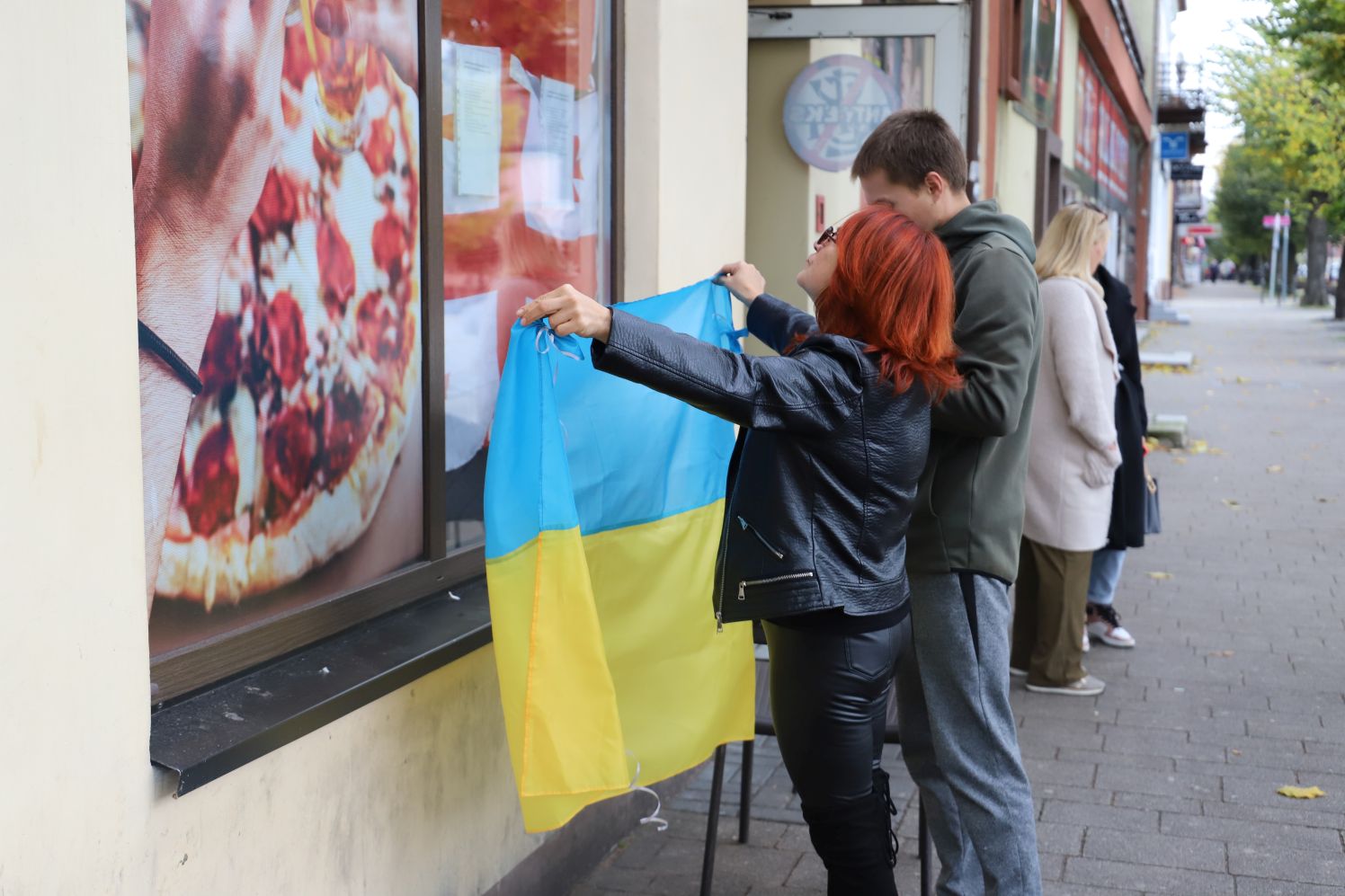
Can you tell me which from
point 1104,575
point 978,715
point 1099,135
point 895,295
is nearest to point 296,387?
point 895,295

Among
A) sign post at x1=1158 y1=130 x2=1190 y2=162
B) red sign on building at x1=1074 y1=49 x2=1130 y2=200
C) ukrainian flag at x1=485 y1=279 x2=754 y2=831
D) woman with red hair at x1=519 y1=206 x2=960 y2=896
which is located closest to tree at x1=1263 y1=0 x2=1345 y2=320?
red sign on building at x1=1074 y1=49 x2=1130 y2=200

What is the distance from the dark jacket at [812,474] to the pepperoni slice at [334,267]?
92 centimetres

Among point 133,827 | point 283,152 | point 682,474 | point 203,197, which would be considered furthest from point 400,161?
point 133,827

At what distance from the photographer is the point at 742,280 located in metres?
3.51

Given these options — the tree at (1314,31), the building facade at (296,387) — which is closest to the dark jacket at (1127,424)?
the building facade at (296,387)

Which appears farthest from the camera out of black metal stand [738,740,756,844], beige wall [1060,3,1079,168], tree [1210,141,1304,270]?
tree [1210,141,1304,270]

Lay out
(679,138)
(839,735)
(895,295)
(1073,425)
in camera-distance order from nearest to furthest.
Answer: (895,295), (839,735), (679,138), (1073,425)

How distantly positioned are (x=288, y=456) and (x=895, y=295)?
51.0 inches

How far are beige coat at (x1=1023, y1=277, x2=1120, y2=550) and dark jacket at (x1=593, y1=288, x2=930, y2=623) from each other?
272 centimetres

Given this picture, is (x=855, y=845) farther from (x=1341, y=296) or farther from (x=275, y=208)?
(x=1341, y=296)

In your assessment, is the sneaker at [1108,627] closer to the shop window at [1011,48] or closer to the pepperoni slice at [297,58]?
the pepperoni slice at [297,58]

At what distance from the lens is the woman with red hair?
2697 mm

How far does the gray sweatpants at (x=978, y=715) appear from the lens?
3.23 metres

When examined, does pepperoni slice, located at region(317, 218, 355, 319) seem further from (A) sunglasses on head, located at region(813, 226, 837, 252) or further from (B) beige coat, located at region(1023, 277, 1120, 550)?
(B) beige coat, located at region(1023, 277, 1120, 550)
